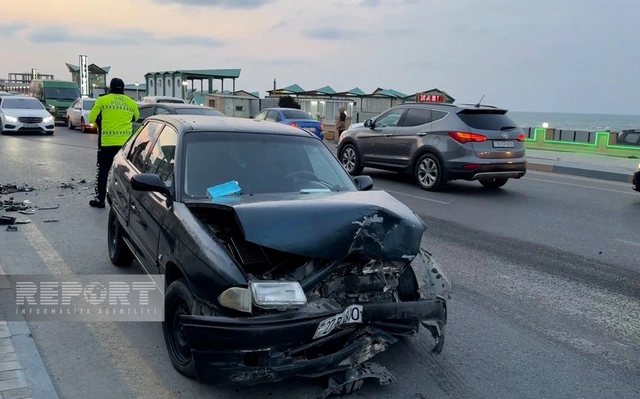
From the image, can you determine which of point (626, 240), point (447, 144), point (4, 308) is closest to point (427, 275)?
point (4, 308)

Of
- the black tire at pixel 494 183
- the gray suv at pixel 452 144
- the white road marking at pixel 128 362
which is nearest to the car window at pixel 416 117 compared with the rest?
the gray suv at pixel 452 144

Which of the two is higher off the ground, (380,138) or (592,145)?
(380,138)

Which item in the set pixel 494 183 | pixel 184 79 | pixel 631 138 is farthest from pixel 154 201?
pixel 184 79

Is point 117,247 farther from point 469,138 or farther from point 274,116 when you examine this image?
point 274,116

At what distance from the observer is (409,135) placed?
40.4 feet

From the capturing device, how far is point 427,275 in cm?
408

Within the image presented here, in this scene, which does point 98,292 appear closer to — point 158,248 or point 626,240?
point 158,248

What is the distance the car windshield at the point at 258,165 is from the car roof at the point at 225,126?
2.7 inches

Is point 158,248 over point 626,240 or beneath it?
over

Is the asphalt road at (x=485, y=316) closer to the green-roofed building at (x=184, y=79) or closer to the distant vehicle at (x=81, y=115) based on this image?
the distant vehicle at (x=81, y=115)

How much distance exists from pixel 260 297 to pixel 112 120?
6.26 meters

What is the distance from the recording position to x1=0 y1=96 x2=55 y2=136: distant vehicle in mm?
21969

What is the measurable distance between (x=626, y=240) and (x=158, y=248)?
6695mm

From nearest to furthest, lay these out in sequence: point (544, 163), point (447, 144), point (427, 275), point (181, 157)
A: point (427, 275)
point (181, 157)
point (447, 144)
point (544, 163)
